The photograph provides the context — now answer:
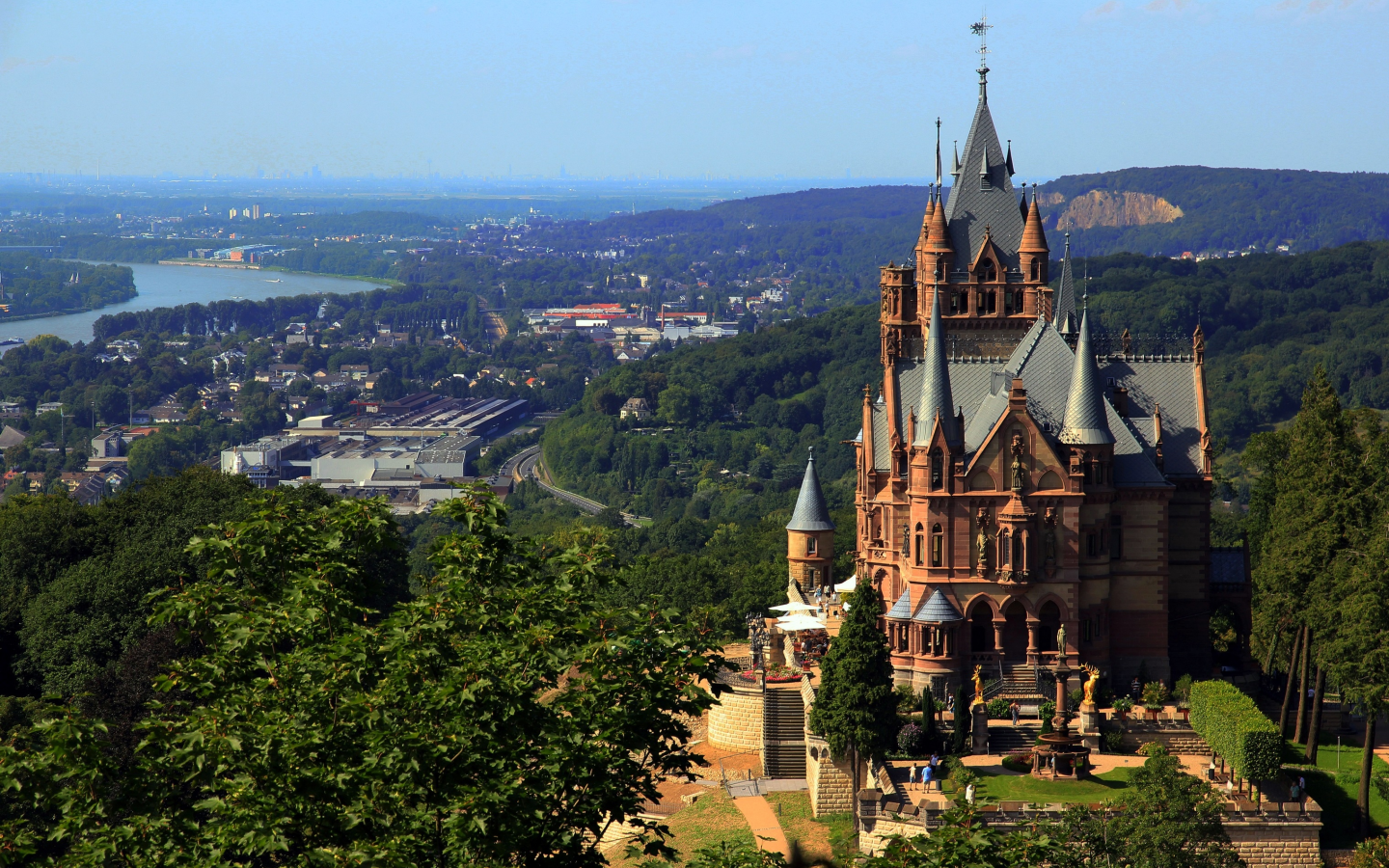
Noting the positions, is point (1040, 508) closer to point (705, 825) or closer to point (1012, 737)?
point (1012, 737)

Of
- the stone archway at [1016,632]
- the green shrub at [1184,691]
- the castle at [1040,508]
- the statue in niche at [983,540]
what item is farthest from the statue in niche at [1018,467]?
the green shrub at [1184,691]

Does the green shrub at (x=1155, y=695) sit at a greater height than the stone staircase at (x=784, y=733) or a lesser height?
greater

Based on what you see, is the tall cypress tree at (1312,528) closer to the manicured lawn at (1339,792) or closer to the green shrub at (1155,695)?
the manicured lawn at (1339,792)

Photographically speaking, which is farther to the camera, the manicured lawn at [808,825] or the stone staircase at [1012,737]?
the stone staircase at [1012,737]

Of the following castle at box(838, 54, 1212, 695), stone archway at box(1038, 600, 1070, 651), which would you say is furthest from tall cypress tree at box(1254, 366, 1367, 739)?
stone archway at box(1038, 600, 1070, 651)

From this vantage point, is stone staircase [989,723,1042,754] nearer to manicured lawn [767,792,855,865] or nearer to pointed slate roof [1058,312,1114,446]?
manicured lawn [767,792,855,865]

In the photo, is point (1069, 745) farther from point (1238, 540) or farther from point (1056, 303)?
point (1238, 540)
